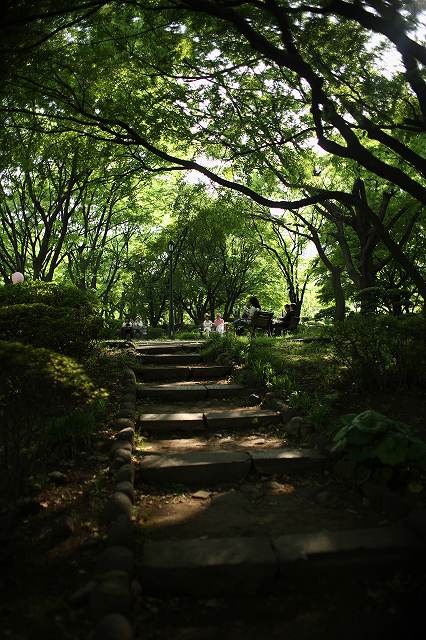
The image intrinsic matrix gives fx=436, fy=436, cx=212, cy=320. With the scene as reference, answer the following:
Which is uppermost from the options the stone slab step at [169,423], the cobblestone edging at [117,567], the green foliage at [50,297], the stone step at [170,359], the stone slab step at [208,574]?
the green foliage at [50,297]

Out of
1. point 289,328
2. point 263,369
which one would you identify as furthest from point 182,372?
point 289,328

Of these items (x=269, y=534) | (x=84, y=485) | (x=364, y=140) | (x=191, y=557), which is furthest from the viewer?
(x=364, y=140)

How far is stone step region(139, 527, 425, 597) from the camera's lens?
2729 mm

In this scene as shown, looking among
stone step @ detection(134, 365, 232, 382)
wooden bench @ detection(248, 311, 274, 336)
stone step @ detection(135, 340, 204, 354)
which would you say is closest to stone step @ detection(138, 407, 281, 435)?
stone step @ detection(134, 365, 232, 382)

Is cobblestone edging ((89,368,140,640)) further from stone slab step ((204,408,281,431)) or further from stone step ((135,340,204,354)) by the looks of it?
stone step ((135,340,204,354))

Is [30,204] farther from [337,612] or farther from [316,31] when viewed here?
[337,612]

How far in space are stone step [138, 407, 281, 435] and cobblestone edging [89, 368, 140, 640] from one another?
1.22 metres

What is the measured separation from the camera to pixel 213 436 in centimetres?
537

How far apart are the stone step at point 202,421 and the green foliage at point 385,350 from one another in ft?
4.10

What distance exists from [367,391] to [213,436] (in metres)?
2.01

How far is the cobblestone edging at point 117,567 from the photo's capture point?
2.20 meters

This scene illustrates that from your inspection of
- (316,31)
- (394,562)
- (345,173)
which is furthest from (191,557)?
(345,173)

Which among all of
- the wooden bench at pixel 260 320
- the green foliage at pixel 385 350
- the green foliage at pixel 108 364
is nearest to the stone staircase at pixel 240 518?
the green foliage at pixel 108 364

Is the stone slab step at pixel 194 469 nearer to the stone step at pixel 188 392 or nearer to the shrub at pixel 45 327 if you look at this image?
the shrub at pixel 45 327
